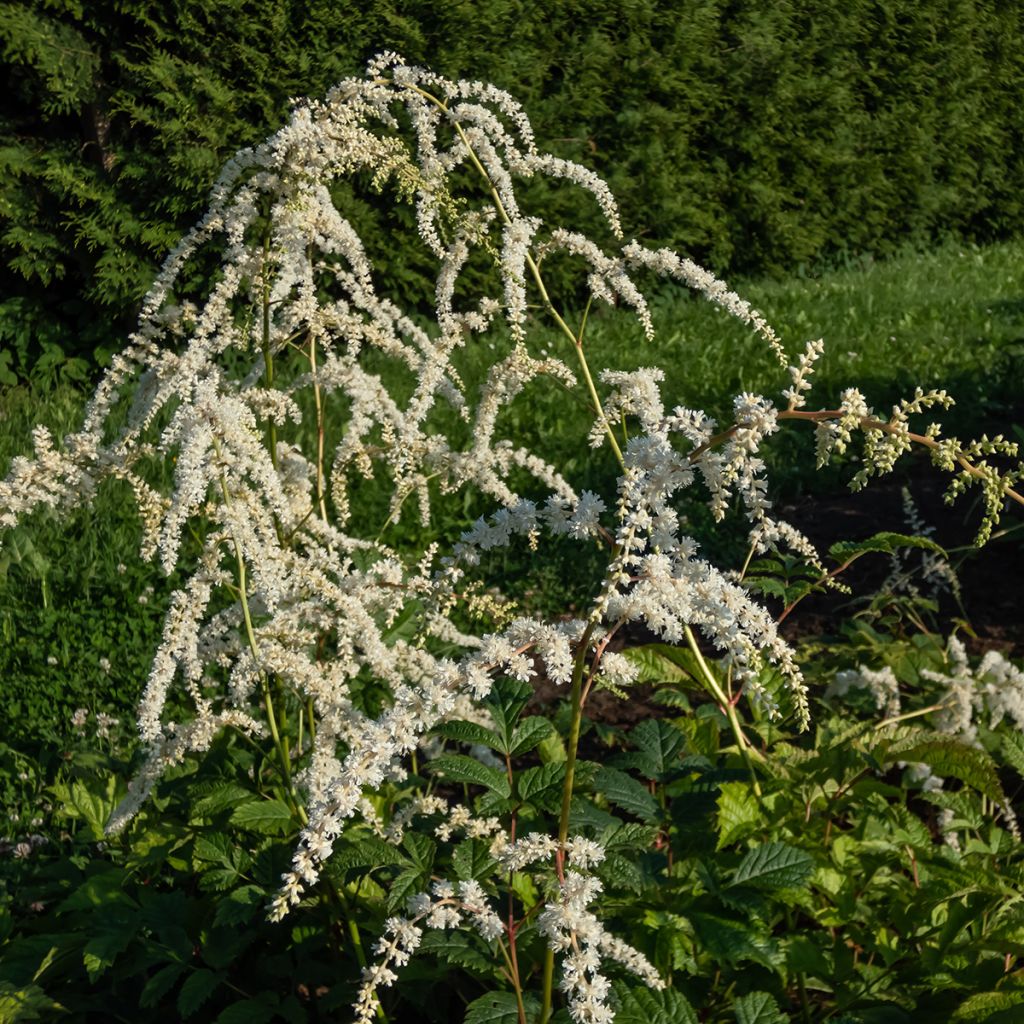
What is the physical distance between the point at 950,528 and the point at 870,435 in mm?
3539

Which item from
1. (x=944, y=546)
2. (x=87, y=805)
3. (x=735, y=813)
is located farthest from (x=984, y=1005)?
(x=944, y=546)

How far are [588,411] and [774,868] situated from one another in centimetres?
101

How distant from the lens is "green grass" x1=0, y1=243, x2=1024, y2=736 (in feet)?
15.4

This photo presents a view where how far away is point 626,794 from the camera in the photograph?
211cm

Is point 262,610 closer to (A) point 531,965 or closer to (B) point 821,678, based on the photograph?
(A) point 531,965

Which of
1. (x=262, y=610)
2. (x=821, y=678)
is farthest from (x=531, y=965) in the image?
(x=821, y=678)

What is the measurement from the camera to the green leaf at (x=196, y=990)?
2.26 meters

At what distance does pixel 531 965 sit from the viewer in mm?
2303

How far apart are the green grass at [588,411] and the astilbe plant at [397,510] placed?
18.6 inches

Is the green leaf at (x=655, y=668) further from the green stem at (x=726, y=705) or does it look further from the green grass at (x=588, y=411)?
the green grass at (x=588, y=411)

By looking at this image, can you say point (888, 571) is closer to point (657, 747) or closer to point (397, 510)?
point (397, 510)

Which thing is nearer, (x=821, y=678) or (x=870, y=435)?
(x=870, y=435)

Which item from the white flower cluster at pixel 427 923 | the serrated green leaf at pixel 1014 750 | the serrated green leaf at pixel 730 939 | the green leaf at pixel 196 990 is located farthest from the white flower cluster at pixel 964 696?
the green leaf at pixel 196 990

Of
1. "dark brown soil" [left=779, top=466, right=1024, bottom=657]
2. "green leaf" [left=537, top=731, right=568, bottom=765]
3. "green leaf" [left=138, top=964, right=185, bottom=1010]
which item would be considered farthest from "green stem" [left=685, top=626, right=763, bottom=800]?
"dark brown soil" [left=779, top=466, right=1024, bottom=657]
